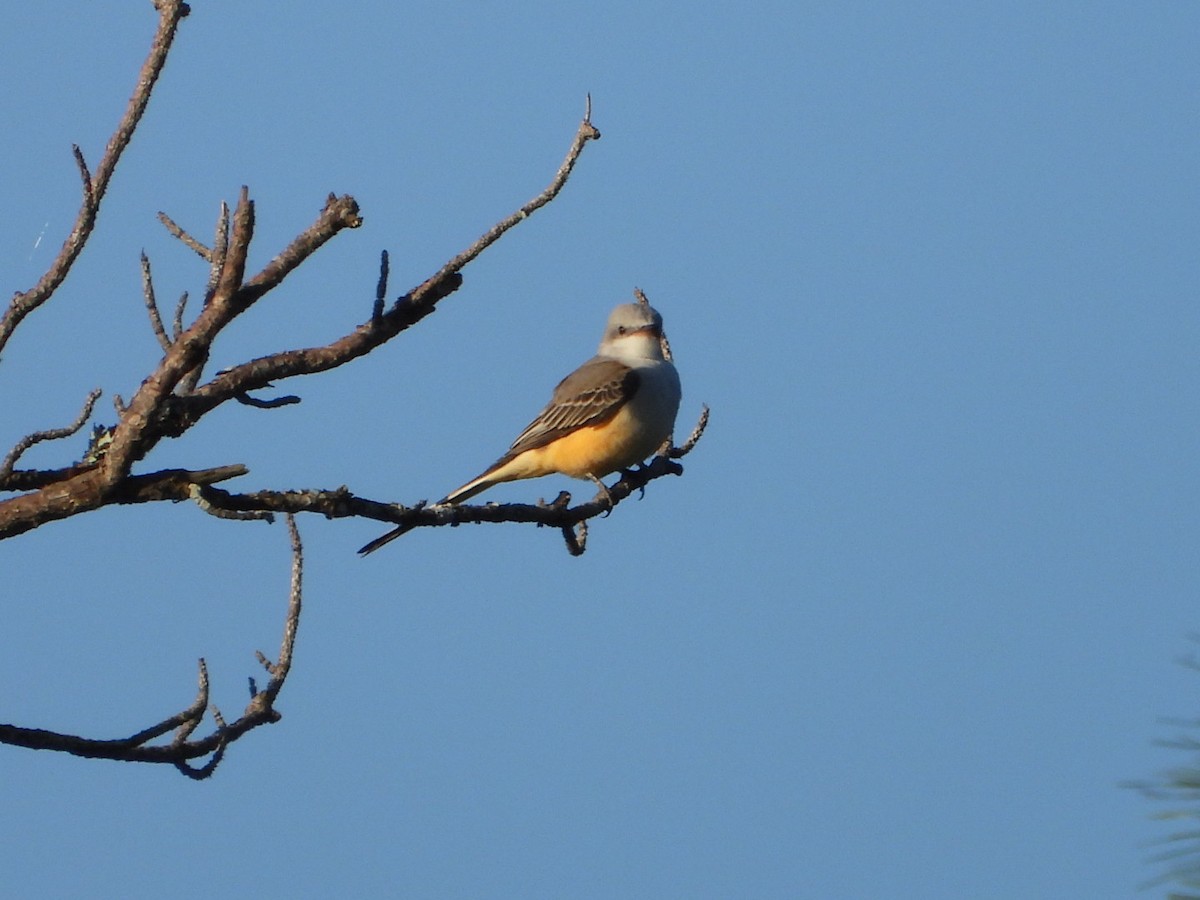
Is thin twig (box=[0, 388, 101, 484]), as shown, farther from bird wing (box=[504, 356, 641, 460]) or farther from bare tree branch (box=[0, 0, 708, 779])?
bird wing (box=[504, 356, 641, 460])

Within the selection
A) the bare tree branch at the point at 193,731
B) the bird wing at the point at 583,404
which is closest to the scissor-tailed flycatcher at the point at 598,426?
the bird wing at the point at 583,404

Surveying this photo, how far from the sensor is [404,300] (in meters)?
3.82

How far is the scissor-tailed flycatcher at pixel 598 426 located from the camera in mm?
8914

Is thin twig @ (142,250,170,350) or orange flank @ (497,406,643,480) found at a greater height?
orange flank @ (497,406,643,480)

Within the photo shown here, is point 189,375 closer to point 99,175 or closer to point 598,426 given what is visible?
point 99,175

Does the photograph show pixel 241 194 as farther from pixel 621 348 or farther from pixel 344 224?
pixel 621 348

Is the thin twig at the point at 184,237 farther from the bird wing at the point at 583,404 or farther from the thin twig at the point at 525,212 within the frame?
the bird wing at the point at 583,404

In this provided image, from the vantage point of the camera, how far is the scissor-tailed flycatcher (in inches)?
351

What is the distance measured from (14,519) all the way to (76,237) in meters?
0.65

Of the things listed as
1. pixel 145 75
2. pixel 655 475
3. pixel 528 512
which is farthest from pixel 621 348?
pixel 145 75

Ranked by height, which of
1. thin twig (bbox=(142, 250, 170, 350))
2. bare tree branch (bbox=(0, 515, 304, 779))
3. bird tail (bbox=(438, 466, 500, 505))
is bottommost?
bare tree branch (bbox=(0, 515, 304, 779))

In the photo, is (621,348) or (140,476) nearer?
(140,476)

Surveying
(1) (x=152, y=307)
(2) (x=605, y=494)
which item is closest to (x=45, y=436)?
(1) (x=152, y=307)

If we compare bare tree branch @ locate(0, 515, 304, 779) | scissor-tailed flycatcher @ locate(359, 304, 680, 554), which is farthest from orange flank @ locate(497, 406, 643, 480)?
bare tree branch @ locate(0, 515, 304, 779)
